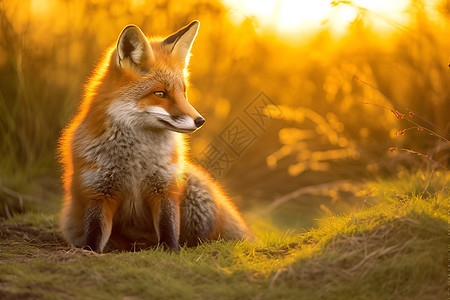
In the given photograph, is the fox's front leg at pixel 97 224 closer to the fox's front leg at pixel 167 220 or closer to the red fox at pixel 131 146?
the red fox at pixel 131 146

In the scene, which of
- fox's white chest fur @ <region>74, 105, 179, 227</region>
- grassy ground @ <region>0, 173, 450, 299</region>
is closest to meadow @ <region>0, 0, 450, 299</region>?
grassy ground @ <region>0, 173, 450, 299</region>

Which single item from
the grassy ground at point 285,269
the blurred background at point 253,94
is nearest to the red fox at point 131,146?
the grassy ground at point 285,269

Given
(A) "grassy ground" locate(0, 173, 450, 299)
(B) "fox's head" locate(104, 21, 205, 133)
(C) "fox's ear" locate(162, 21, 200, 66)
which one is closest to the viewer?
(A) "grassy ground" locate(0, 173, 450, 299)

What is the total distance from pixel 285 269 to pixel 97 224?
1.49m

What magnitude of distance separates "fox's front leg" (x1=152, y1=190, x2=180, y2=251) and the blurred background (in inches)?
73.8

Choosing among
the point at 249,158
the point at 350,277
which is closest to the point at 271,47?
the point at 249,158

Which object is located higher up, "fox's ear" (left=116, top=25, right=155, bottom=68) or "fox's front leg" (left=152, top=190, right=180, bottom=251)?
"fox's ear" (left=116, top=25, right=155, bottom=68)

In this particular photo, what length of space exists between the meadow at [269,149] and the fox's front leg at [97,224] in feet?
0.53

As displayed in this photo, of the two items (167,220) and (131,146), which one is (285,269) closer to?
(167,220)

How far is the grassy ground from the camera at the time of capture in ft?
7.84

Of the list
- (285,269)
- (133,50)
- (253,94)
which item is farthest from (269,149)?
(285,269)

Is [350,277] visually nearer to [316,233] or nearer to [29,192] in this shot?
[316,233]

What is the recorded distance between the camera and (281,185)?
23.5ft

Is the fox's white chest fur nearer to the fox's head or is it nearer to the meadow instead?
the fox's head
